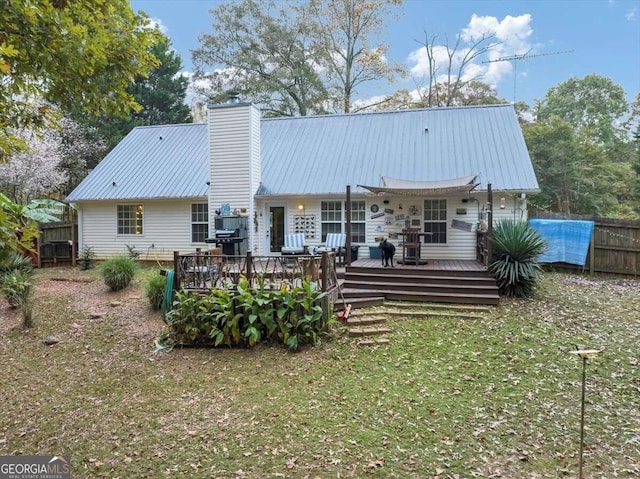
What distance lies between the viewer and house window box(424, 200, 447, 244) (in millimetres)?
12445

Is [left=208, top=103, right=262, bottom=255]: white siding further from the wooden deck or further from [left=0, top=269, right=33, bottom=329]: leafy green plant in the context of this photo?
[left=0, top=269, right=33, bottom=329]: leafy green plant

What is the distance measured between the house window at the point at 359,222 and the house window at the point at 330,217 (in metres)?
0.45

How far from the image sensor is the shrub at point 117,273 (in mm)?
10719

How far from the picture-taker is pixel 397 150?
1426 cm

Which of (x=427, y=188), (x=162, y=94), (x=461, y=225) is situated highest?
(x=162, y=94)

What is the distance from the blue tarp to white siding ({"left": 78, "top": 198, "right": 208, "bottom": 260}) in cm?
1117

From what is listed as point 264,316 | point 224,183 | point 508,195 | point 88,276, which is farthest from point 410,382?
point 88,276

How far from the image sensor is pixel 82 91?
393 cm

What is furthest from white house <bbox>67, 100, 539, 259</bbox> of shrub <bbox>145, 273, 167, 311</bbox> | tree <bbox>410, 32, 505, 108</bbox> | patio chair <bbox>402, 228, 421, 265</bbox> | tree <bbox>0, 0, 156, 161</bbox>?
tree <bbox>410, 32, 505, 108</bbox>

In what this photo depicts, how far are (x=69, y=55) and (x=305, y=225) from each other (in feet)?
33.5

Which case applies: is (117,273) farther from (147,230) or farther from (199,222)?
(147,230)

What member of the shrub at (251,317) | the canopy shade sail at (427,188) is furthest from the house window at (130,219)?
the canopy shade sail at (427,188)

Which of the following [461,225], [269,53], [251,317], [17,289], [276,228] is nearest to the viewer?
[251,317]

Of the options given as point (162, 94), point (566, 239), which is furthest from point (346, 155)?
point (162, 94)
